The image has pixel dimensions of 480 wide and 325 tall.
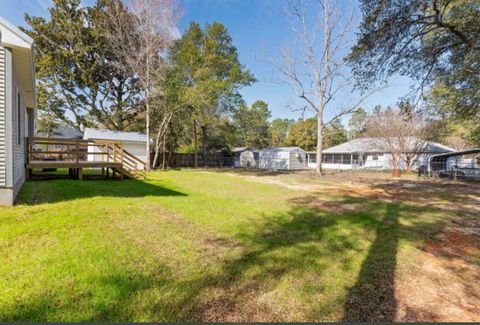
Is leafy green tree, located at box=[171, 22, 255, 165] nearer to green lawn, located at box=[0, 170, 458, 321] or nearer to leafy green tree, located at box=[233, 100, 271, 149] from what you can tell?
green lawn, located at box=[0, 170, 458, 321]

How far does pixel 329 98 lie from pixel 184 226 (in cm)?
1810

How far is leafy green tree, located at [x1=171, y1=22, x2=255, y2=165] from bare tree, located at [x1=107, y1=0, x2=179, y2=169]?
53.8 inches

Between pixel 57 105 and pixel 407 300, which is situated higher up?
pixel 57 105

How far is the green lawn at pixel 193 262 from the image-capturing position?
8.34 feet

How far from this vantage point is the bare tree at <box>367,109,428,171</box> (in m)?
23.3

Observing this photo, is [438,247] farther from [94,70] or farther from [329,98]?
[94,70]

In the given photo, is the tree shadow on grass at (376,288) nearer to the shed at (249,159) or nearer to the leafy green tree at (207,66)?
the leafy green tree at (207,66)

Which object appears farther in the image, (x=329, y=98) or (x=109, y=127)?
(x=109, y=127)

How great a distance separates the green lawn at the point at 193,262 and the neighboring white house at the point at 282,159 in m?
23.1

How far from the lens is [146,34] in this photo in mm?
17828

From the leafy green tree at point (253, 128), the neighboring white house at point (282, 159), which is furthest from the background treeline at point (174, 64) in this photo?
the leafy green tree at point (253, 128)

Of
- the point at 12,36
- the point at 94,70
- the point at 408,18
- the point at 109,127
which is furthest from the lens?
the point at 109,127

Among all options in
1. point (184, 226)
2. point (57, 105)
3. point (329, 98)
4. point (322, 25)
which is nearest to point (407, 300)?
point (184, 226)

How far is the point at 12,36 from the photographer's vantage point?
5.51 metres
